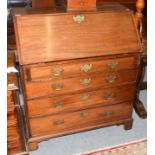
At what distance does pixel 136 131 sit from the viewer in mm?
2523

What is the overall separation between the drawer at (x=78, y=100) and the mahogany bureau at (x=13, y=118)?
0.51 feet

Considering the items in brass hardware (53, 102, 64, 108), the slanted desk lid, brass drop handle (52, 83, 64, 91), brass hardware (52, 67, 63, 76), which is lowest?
brass hardware (53, 102, 64, 108)

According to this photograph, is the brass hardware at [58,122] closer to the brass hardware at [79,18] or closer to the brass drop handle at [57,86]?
the brass drop handle at [57,86]

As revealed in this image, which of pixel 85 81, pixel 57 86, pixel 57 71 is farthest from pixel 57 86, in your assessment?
pixel 85 81

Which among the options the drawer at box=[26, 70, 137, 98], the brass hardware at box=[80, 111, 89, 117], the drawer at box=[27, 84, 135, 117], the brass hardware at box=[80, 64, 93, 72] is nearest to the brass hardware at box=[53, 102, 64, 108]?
the drawer at box=[27, 84, 135, 117]

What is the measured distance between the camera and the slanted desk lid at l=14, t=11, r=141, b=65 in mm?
1814

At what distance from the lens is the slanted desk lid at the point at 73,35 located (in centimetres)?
181

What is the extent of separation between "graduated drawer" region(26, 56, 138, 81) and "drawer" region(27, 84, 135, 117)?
23 centimetres

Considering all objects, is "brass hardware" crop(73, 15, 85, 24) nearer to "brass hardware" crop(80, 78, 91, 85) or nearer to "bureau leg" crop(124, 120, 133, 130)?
"brass hardware" crop(80, 78, 91, 85)

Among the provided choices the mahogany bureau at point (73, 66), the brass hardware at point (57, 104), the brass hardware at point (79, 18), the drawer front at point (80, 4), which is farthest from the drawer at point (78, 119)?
the drawer front at point (80, 4)

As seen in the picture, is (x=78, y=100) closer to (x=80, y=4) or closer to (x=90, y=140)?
(x=90, y=140)
